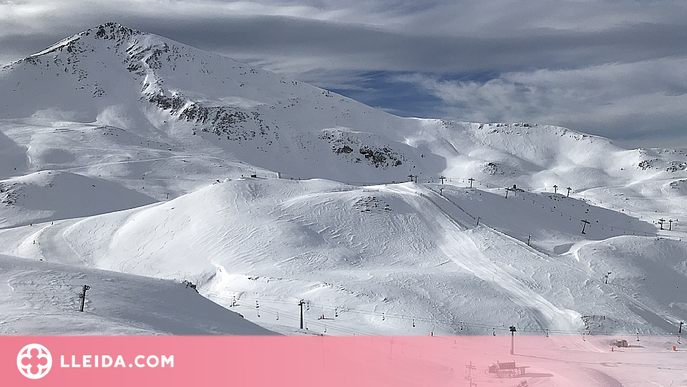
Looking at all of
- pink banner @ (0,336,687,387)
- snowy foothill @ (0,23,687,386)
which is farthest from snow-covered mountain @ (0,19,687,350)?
pink banner @ (0,336,687,387)

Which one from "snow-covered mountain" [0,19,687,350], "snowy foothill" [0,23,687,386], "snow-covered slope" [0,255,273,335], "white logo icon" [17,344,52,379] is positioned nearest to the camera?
"white logo icon" [17,344,52,379]

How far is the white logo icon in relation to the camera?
1920 cm

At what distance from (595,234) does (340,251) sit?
4588 centimetres

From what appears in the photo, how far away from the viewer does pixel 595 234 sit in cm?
8525

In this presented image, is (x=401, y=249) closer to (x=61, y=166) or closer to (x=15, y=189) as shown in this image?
(x=15, y=189)

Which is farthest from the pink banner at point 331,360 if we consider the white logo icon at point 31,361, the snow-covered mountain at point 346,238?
the snow-covered mountain at point 346,238

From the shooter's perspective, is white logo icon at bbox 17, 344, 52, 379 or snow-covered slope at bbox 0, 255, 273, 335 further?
snow-covered slope at bbox 0, 255, 273, 335

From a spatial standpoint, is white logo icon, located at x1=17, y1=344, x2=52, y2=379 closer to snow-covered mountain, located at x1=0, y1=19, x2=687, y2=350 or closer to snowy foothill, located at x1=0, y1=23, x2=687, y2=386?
snowy foothill, located at x1=0, y1=23, x2=687, y2=386

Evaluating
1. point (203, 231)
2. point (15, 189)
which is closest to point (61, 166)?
point (15, 189)

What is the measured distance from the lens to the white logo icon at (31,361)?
19203 mm

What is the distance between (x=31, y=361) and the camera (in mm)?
19703

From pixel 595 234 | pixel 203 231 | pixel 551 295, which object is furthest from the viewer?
pixel 595 234

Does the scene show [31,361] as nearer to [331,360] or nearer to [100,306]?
[100,306]

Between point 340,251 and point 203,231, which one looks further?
point 203,231
